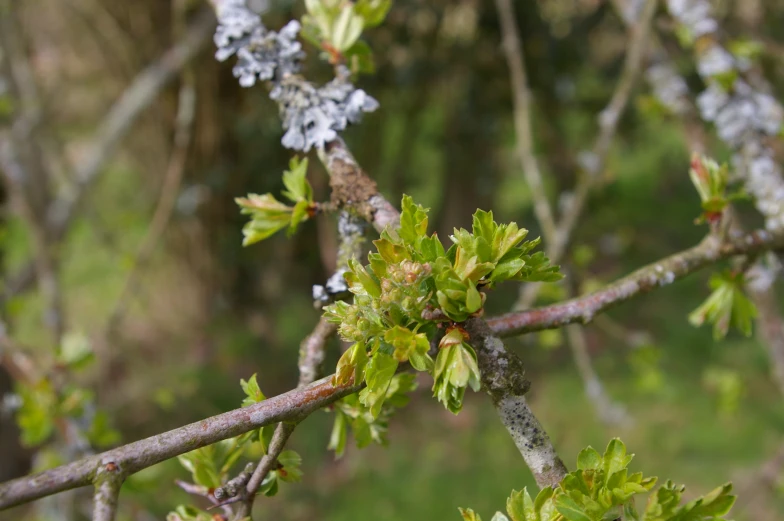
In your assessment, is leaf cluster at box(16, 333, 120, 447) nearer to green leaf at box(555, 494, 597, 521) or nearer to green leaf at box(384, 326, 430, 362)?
green leaf at box(384, 326, 430, 362)

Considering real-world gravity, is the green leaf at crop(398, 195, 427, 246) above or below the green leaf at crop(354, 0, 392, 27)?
below

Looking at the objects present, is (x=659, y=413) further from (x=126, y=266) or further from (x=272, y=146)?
(x=126, y=266)

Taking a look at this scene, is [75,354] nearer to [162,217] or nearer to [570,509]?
[570,509]

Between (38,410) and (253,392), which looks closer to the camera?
(253,392)

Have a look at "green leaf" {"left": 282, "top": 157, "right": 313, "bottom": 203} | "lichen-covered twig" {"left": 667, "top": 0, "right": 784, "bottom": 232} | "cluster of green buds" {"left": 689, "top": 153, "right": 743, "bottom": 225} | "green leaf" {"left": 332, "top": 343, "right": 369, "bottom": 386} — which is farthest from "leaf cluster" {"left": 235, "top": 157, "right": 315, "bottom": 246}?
"lichen-covered twig" {"left": 667, "top": 0, "right": 784, "bottom": 232}

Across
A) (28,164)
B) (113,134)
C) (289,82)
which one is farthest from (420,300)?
(28,164)

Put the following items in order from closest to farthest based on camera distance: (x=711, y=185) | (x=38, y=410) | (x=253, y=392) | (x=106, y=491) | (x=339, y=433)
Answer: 1. (x=106, y=491)
2. (x=253, y=392)
3. (x=339, y=433)
4. (x=711, y=185)
5. (x=38, y=410)

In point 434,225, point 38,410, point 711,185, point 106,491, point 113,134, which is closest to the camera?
point 106,491
